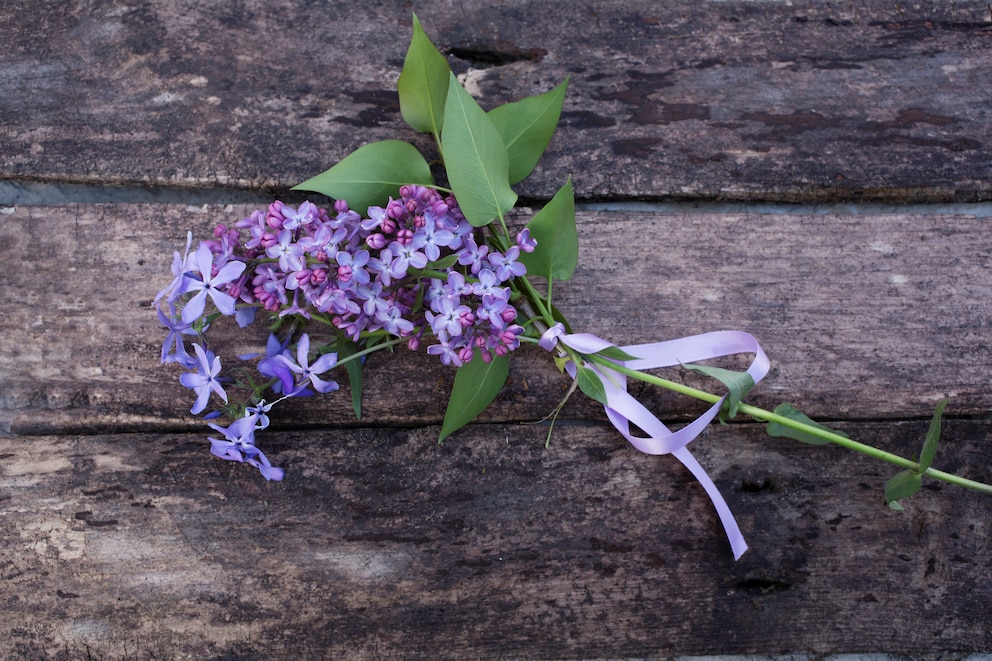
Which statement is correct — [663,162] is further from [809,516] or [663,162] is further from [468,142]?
[809,516]

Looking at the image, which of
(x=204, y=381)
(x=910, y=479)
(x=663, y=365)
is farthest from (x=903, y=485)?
(x=204, y=381)

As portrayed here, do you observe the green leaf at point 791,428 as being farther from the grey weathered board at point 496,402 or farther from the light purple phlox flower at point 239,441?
the light purple phlox flower at point 239,441

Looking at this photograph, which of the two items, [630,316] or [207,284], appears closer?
[207,284]

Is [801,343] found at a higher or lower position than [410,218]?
lower

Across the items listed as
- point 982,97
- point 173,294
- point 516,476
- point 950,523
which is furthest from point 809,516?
point 173,294

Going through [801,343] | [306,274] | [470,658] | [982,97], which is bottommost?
[470,658]

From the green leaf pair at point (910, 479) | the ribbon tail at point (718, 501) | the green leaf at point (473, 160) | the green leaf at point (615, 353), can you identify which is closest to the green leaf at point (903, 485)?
the green leaf pair at point (910, 479)

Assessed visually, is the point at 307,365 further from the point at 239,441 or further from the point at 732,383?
the point at 732,383
